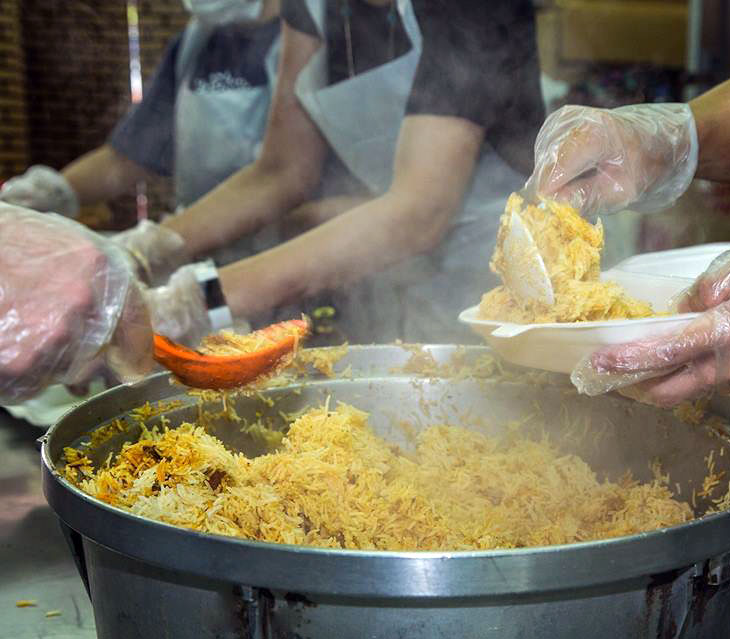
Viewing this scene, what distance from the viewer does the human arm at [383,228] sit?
2.26 m

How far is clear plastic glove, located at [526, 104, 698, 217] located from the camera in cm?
148

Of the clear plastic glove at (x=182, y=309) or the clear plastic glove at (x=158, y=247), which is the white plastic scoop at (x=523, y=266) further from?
the clear plastic glove at (x=158, y=247)

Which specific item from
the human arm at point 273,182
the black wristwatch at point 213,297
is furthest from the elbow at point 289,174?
the black wristwatch at point 213,297

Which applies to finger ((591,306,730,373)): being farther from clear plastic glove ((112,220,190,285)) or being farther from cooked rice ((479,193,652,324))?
clear plastic glove ((112,220,190,285))

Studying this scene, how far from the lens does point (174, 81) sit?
388 cm

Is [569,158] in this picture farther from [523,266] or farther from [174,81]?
[174,81]

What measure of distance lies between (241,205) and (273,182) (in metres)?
0.16

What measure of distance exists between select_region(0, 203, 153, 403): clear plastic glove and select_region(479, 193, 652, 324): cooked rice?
58cm

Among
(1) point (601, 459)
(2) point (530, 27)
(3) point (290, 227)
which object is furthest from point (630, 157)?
(3) point (290, 227)

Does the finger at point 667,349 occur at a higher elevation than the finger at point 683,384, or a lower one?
higher

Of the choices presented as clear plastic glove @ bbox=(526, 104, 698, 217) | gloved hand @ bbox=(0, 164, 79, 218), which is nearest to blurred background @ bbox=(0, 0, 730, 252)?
gloved hand @ bbox=(0, 164, 79, 218)

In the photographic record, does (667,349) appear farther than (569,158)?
No

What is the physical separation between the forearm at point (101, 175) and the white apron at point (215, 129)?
1.05 feet

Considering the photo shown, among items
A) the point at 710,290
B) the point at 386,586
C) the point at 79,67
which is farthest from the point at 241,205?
the point at 79,67
